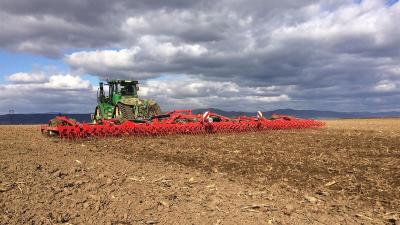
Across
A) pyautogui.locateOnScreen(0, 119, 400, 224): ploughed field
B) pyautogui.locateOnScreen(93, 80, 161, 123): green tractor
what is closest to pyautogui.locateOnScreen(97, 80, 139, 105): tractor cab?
pyautogui.locateOnScreen(93, 80, 161, 123): green tractor

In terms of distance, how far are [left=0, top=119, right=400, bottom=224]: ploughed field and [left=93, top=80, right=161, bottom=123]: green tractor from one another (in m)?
9.69

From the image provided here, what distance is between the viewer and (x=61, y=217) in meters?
5.04

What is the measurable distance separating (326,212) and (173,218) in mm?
1918

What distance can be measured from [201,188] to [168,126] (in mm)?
10175

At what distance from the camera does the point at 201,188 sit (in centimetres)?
644

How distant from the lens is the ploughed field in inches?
199

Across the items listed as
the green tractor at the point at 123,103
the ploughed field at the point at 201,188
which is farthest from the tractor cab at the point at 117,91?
the ploughed field at the point at 201,188

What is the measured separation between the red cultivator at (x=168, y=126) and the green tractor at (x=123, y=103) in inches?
65.1

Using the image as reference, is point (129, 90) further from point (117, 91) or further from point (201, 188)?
point (201, 188)

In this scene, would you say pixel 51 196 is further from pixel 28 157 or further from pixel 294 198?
pixel 28 157

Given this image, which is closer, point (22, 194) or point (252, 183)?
point (22, 194)

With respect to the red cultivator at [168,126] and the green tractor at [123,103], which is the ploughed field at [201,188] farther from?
the green tractor at [123,103]

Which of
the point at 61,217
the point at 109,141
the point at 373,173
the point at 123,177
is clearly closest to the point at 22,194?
the point at 61,217

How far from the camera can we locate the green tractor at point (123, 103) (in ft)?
66.2
